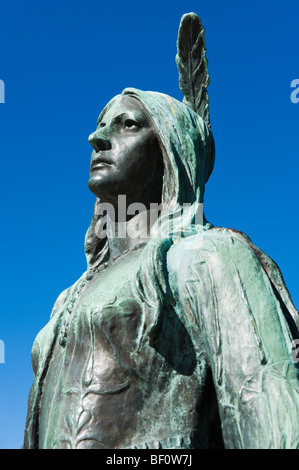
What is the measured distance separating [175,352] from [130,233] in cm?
118

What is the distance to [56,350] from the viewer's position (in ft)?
16.4

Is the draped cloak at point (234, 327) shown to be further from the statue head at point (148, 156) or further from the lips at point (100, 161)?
the lips at point (100, 161)

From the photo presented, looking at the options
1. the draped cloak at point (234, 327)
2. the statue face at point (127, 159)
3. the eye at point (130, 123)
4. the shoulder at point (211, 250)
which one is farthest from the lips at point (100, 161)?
the shoulder at point (211, 250)

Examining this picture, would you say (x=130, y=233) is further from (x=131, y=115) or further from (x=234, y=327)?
(x=234, y=327)

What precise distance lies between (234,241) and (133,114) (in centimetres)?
134

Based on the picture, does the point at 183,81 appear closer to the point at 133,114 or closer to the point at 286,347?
the point at 133,114

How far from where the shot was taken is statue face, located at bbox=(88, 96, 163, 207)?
5242mm

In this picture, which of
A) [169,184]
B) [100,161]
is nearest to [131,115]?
[100,161]

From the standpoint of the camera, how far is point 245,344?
13.7 feet

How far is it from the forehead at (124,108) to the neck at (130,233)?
74 centimetres

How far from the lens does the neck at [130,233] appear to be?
5257 millimetres

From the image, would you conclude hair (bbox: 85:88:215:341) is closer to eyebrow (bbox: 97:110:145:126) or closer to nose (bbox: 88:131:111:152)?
eyebrow (bbox: 97:110:145:126)
